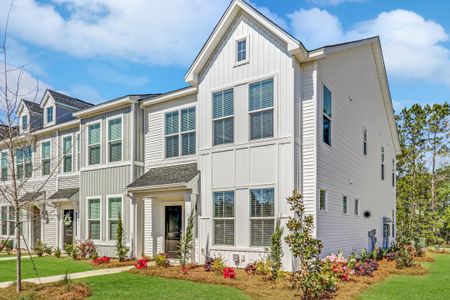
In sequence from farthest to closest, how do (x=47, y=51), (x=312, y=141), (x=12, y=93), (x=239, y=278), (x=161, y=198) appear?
(x=161, y=198)
(x=312, y=141)
(x=239, y=278)
(x=47, y=51)
(x=12, y=93)

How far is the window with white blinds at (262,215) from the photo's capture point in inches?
449

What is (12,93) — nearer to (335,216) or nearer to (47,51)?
(47,51)

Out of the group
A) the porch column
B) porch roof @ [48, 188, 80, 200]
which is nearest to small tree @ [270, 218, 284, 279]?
the porch column

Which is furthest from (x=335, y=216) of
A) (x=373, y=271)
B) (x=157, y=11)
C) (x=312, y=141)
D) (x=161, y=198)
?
(x=157, y=11)

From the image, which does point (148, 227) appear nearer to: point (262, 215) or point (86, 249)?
point (86, 249)

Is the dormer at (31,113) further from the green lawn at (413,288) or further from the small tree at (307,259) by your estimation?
the green lawn at (413,288)

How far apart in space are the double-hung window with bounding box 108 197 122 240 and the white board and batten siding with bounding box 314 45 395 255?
27.4 feet

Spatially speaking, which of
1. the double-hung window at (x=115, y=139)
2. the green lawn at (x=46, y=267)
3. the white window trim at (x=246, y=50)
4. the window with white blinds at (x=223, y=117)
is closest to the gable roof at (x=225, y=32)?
the white window trim at (x=246, y=50)

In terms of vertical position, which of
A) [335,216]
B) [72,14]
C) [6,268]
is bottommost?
[6,268]

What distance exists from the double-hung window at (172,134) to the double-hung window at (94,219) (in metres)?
4.21

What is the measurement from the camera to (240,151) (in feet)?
40.3

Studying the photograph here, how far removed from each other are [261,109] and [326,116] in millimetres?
2234

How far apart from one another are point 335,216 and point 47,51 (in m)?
9.86

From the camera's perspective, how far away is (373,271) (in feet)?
39.7
